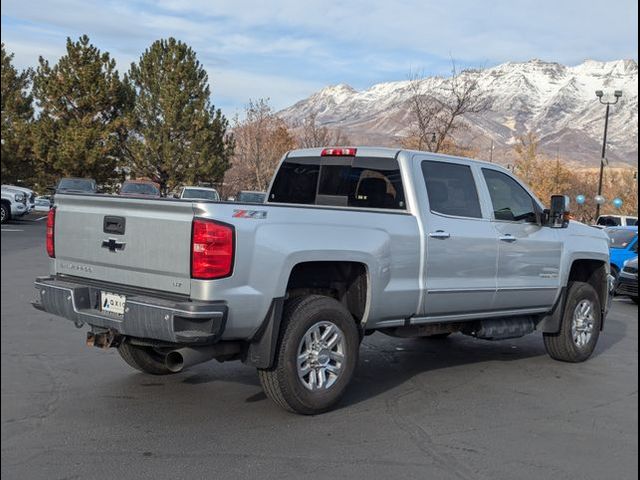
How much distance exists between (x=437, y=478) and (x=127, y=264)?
259 centimetres

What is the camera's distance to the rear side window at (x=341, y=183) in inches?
263

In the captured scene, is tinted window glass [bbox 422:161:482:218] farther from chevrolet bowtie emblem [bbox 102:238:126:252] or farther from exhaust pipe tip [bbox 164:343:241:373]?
chevrolet bowtie emblem [bbox 102:238:126:252]

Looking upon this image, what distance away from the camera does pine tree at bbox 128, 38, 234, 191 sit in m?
46.5

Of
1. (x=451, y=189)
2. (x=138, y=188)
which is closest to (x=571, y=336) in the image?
(x=451, y=189)

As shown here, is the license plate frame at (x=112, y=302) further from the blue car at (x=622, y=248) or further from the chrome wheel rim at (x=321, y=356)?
the blue car at (x=622, y=248)

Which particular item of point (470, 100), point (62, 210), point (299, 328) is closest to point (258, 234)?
point (299, 328)

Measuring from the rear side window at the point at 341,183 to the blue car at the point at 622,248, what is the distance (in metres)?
9.97

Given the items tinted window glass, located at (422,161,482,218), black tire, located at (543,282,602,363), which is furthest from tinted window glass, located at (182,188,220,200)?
tinted window glass, located at (422,161,482,218)

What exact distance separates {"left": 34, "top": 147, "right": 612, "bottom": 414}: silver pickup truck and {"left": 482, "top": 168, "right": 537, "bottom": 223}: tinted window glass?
16 mm

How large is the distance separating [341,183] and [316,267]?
147 centimetres

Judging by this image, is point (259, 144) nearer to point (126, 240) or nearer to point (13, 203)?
point (13, 203)

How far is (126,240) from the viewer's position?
5.31 meters

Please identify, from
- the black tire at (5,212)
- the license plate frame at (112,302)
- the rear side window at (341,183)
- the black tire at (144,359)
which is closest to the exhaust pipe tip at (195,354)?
the license plate frame at (112,302)

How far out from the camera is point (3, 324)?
3.51 m
